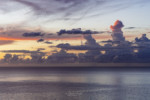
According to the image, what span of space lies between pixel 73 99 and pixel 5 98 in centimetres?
1775

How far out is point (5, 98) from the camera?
63.7m

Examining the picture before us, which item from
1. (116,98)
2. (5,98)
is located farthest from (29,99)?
(116,98)

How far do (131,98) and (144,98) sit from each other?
10.6ft

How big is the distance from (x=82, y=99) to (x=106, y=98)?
20.5 feet

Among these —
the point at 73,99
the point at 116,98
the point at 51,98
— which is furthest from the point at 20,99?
the point at 116,98

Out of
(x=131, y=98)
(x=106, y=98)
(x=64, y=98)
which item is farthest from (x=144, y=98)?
(x=64, y=98)

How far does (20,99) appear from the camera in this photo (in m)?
62.0

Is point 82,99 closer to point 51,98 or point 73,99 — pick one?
point 73,99

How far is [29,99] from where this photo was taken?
6209 cm

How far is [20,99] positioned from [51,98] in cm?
781

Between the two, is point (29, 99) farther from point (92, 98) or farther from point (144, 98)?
point (144, 98)

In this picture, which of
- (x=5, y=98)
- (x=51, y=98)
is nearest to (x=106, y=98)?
(x=51, y=98)

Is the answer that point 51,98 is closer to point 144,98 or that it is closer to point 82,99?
point 82,99

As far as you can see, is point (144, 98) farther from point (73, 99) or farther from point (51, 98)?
point (51, 98)
